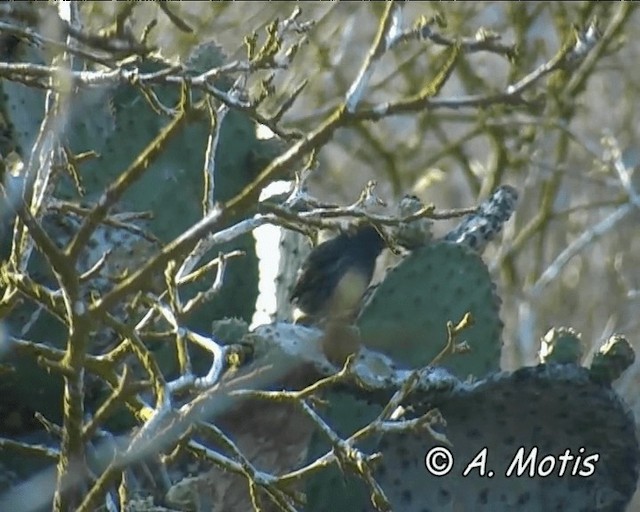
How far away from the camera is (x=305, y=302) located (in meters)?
2.91

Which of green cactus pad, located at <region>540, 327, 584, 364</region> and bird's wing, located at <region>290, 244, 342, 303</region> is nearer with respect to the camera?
green cactus pad, located at <region>540, 327, 584, 364</region>

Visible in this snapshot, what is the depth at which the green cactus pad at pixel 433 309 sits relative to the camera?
113 inches

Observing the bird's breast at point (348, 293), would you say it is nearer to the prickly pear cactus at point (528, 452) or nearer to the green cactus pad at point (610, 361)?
the prickly pear cactus at point (528, 452)

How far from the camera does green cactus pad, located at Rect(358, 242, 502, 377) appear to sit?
2.87 metres

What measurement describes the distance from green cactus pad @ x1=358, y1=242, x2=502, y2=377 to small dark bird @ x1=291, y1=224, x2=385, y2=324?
0.04 meters

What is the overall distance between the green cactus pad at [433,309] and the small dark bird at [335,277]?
0.14 ft

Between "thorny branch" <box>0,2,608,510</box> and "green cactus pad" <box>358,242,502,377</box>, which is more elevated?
"green cactus pad" <box>358,242,502,377</box>

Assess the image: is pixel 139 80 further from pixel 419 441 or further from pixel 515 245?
pixel 515 245

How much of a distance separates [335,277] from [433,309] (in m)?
0.20

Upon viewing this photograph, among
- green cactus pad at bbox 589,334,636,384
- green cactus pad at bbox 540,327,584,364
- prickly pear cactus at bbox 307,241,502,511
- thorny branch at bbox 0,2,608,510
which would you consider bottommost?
thorny branch at bbox 0,2,608,510

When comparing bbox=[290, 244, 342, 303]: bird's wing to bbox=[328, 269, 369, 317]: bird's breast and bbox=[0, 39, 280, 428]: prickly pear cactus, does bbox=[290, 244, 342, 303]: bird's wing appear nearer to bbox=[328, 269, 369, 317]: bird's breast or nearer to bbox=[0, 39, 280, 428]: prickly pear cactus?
bbox=[328, 269, 369, 317]: bird's breast

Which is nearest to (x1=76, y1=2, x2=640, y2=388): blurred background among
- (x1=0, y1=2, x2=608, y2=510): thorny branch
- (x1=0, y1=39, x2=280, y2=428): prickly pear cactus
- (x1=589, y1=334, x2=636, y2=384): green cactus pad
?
(x1=0, y1=39, x2=280, y2=428): prickly pear cactus

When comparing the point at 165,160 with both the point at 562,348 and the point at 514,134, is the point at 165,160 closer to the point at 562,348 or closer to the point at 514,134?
the point at 562,348

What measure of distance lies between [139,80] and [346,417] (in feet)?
3.17
